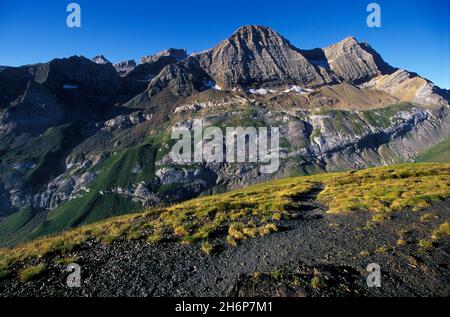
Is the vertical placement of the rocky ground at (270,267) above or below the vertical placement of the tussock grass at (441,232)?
below

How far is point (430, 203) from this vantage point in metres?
29.5

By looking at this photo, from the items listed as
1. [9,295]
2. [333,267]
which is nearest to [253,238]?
[333,267]

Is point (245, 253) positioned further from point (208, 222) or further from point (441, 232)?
point (441, 232)

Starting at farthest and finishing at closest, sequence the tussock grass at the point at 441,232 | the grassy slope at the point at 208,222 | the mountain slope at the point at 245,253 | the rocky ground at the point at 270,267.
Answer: the grassy slope at the point at 208,222 < the tussock grass at the point at 441,232 < the mountain slope at the point at 245,253 < the rocky ground at the point at 270,267

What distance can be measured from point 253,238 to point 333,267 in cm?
634

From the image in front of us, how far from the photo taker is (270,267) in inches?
642

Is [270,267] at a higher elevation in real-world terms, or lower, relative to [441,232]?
lower

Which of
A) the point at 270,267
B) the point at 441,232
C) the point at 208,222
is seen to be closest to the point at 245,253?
the point at 270,267

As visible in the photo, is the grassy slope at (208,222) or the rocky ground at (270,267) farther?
the grassy slope at (208,222)

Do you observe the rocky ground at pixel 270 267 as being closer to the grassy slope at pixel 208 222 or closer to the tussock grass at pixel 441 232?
the tussock grass at pixel 441 232

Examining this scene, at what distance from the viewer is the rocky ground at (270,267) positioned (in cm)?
1410

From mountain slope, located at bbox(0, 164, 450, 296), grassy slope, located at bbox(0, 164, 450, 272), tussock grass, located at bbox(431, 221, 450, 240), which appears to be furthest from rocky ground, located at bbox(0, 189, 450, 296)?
grassy slope, located at bbox(0, 164, 450, 272)

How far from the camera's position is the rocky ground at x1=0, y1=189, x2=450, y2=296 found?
14102 mm

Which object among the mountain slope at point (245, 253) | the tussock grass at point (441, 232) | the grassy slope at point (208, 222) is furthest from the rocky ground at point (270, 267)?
the grassy slope at point (208, 222)
